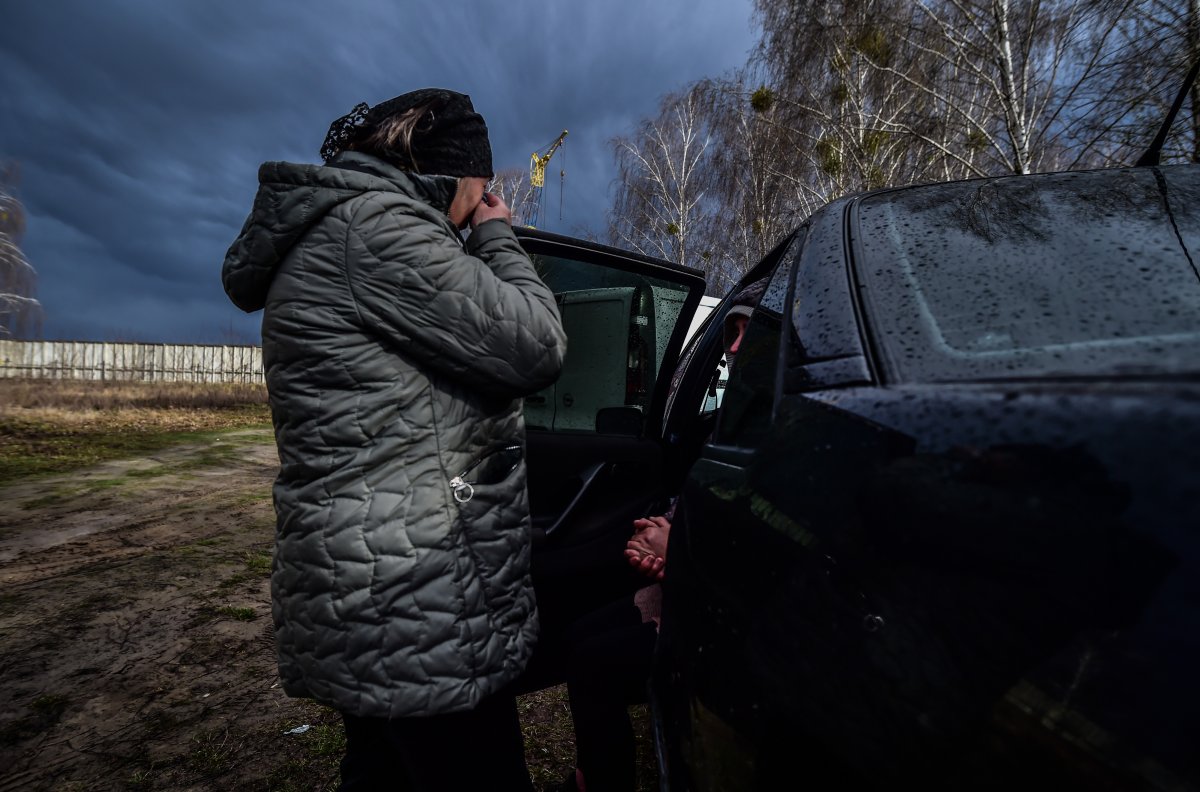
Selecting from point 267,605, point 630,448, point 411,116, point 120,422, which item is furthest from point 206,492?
point 120,422

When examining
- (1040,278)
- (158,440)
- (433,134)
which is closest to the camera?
(1040,278)

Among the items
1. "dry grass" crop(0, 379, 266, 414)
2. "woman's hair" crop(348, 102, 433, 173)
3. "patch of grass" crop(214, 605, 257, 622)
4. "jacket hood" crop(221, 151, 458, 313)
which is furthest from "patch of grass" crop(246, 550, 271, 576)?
"dry grass" crop(0, 379, 266, 414)

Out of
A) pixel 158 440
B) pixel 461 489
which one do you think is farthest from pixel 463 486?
pixel 158 440

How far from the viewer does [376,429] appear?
1127mm

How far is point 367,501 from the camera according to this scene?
1120 mm

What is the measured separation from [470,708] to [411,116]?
3.80ft

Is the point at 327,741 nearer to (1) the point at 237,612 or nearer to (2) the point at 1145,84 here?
(1) the point at 237,612

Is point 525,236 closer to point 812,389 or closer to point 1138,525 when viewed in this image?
point 812,389

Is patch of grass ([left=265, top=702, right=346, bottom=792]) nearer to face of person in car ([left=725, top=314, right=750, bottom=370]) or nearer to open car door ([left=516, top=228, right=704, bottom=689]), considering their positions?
open car door ([left=516, top=228, right=704, bottom=689])

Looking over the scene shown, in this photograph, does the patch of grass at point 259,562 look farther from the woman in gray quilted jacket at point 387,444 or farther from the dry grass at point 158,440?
the woman in gray quilted jacket at point 387,444

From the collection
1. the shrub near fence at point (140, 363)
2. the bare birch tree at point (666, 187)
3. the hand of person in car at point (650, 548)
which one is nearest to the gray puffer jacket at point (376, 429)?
the hand of person in car at point (650, 548)

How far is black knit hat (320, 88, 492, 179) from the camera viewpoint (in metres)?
1.31

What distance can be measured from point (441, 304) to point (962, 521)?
87cm

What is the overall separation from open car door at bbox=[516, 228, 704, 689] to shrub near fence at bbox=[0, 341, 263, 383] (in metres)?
31.9
